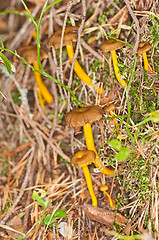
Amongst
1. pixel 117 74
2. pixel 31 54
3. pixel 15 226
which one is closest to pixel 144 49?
pixel 117 74

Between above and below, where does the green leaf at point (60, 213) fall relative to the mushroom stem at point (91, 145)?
below

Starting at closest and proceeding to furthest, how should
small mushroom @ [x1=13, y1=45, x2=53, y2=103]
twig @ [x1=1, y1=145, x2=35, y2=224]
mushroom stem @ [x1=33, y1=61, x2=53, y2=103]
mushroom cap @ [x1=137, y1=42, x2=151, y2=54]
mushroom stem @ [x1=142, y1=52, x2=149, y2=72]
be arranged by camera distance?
mushroom cap @ [x1=137, y1=42, x2=151, y2=54] < mushroom stem @ [x1=142, y1=52, x2=149, y2=72] < twig @ [x1=1, y1=145, x2=35, y2=224] < small mushroom @ [x1=13, y1=45, x2=53, y2=103] < mushroom stem @ [x1=33, y1=61, x2=53, y2=103]

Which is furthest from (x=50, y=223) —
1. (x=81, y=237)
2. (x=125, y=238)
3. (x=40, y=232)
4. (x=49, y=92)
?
(x=49, y=92)

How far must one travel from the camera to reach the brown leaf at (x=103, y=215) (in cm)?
179

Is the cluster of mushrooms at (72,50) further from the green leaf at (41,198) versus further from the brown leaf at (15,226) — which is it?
the brown leaf at (15,226)

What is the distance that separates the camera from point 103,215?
1816 mm

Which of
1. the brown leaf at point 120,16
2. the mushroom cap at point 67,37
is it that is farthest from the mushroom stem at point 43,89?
the brown leaf at point 120,16

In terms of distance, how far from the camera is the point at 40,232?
6.03ft

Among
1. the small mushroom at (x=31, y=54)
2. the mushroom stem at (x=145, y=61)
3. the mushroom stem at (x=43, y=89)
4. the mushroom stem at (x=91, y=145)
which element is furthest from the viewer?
the mushroom stem at (x=43, y=89)

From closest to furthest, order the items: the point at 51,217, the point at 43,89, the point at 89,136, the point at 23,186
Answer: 1. the point at 51,217
2. the point at 89,136
3. the point at 23,186
4. the point at 43,89

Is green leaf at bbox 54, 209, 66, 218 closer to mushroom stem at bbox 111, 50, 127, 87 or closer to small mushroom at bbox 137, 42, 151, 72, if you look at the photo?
mushroom stem at bbox 111, 50, 127, 87

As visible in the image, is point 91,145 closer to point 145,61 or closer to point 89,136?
Result: point 89,136

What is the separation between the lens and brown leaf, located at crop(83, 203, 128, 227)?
1.79 metres

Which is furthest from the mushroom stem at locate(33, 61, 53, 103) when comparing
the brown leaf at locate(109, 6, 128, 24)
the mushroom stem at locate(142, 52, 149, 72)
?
the mushroom stem at locate(142, 52, 149, 72)
